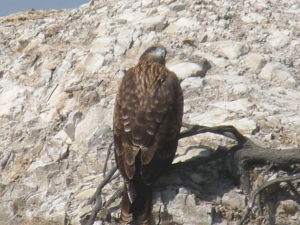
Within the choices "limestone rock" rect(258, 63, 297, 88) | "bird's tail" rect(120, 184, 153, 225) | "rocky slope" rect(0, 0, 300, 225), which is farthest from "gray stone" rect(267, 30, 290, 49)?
"bird's tail" rect(120, 184, 153, 225)

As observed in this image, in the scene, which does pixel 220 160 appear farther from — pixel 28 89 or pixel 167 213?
pixel 28 89

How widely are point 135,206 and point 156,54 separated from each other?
1866 mm

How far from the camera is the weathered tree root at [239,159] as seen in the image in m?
4.45

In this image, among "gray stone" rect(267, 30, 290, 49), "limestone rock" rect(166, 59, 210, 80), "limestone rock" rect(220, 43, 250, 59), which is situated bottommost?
"gray stone" rect(267, 30, 290, 49)

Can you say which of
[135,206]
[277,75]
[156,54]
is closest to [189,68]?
[156,54]

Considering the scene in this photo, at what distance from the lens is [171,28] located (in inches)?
250

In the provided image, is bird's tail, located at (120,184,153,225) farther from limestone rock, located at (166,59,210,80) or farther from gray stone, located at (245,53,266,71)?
gray stone, located at (245,53,266,71)

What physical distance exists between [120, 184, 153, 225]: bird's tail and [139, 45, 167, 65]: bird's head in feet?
5.29

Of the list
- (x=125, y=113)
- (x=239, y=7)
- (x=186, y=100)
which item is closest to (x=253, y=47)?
(x=239, y=7)

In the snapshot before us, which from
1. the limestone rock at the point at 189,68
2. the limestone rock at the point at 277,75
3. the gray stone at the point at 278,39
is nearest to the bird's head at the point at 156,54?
the limestone rock at the point at 189,68

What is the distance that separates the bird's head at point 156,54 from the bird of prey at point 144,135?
59 centimetres

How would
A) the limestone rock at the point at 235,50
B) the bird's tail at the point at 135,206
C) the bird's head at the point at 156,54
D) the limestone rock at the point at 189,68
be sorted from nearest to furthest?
the bird's tail at the point at 135,206 < the bird's head at the point at 156,54 < the limestone rock at the point at 189,68 < the limestone rock at the point at 235,50

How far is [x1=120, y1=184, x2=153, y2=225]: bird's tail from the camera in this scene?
4.24 meters

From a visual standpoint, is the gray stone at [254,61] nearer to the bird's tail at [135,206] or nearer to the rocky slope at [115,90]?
the rocky slope at [115,90]
